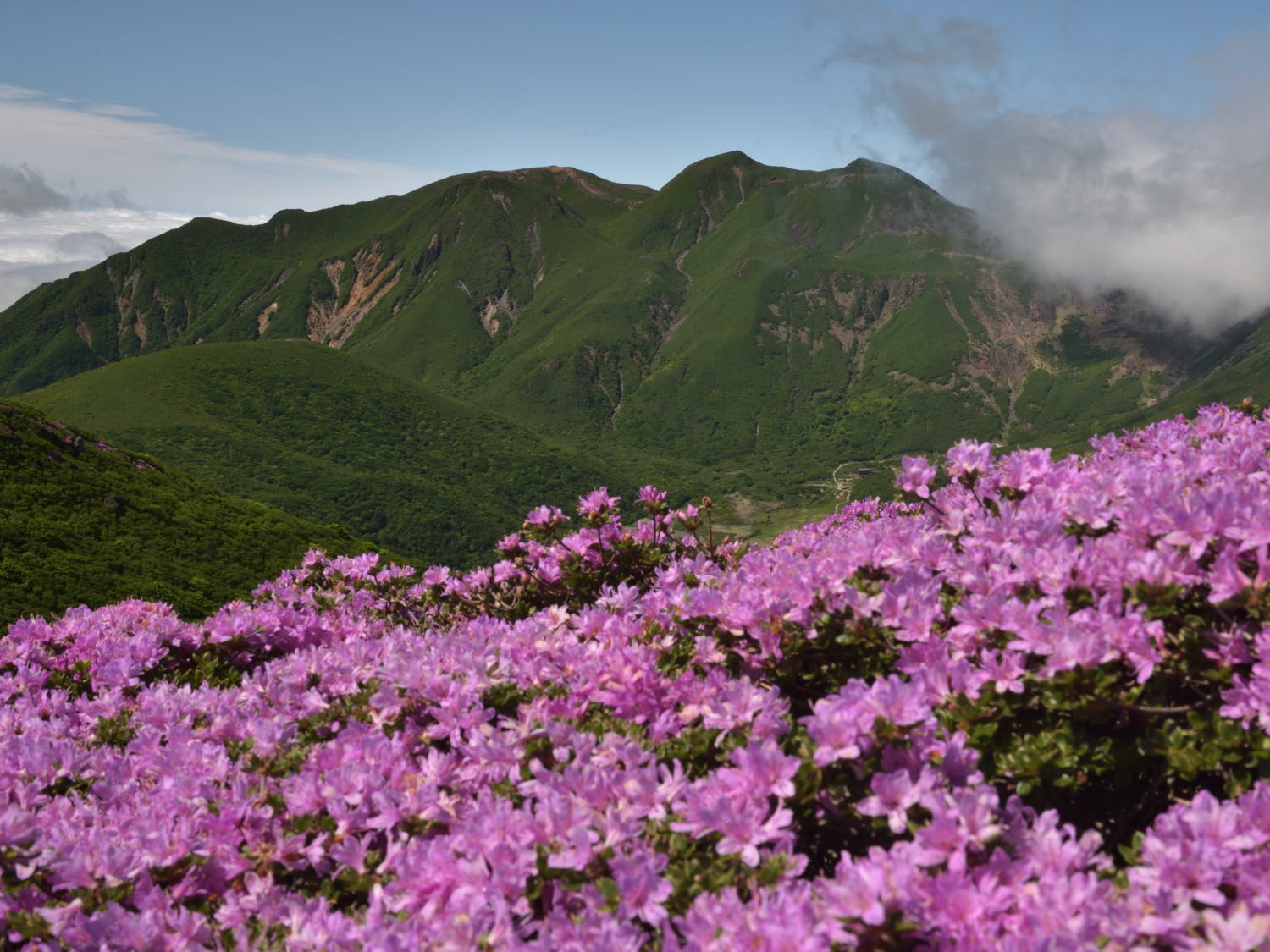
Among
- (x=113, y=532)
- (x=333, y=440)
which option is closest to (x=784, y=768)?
(x=113, y=532)

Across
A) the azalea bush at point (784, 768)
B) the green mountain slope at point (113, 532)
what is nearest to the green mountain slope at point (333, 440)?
the green mountain slope at point (113, 532)

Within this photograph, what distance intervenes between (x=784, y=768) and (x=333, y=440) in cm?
14628

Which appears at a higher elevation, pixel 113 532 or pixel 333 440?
pixel 113 532

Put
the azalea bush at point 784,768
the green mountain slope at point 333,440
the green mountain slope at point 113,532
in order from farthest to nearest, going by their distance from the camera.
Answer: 1. the green mountain slope at point 333,440
2. the green mountain slope at point 113,532
3. the azalea bush at point 784,768

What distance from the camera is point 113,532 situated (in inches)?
792

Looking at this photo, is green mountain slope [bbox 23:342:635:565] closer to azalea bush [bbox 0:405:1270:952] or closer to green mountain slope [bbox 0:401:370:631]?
green mountain slope [bbox 0:401:370:631]

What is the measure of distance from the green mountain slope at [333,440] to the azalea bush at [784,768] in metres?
105

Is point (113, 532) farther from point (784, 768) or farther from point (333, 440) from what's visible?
point (333, 440)

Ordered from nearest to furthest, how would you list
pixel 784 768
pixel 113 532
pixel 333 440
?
pixel 784 768 < pixel 113 532 < pixel 333 440

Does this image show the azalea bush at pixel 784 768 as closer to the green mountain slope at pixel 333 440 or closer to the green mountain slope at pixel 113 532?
the green mountain slope at pixel 113 532

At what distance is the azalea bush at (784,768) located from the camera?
2.61 meters

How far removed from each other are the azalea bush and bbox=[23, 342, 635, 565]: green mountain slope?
105 metres

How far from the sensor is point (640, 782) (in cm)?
325

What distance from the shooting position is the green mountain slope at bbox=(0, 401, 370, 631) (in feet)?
51.6
